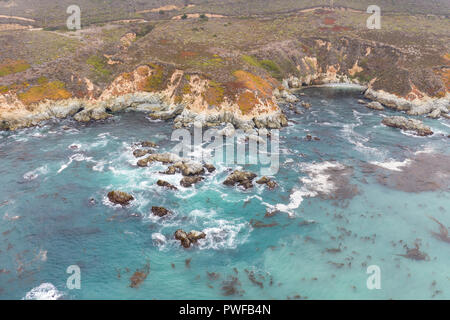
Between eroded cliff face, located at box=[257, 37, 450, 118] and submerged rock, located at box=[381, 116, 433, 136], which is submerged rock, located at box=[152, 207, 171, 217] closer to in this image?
submerged rock, located at box=[381, 116, 433, 136]

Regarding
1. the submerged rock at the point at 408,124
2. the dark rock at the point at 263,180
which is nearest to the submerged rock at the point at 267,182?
the dark rock at the point at 263,180

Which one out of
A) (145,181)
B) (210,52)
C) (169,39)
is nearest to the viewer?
→ (145,181)

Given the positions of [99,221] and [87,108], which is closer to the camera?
[99,221]

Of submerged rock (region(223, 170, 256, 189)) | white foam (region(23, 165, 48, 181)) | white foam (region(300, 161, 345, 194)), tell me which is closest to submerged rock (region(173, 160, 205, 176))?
submerged rock (region(223, 170, 256, 189))

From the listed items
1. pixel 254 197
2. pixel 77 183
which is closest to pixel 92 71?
pixel 77 183

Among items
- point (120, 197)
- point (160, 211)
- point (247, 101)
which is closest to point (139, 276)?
point (160, 211)

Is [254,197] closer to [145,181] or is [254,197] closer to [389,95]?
[145,181]

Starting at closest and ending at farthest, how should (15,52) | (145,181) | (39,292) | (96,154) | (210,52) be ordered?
(39,292)
(145,181)
(96,154)
(15,52)
(210,52)
